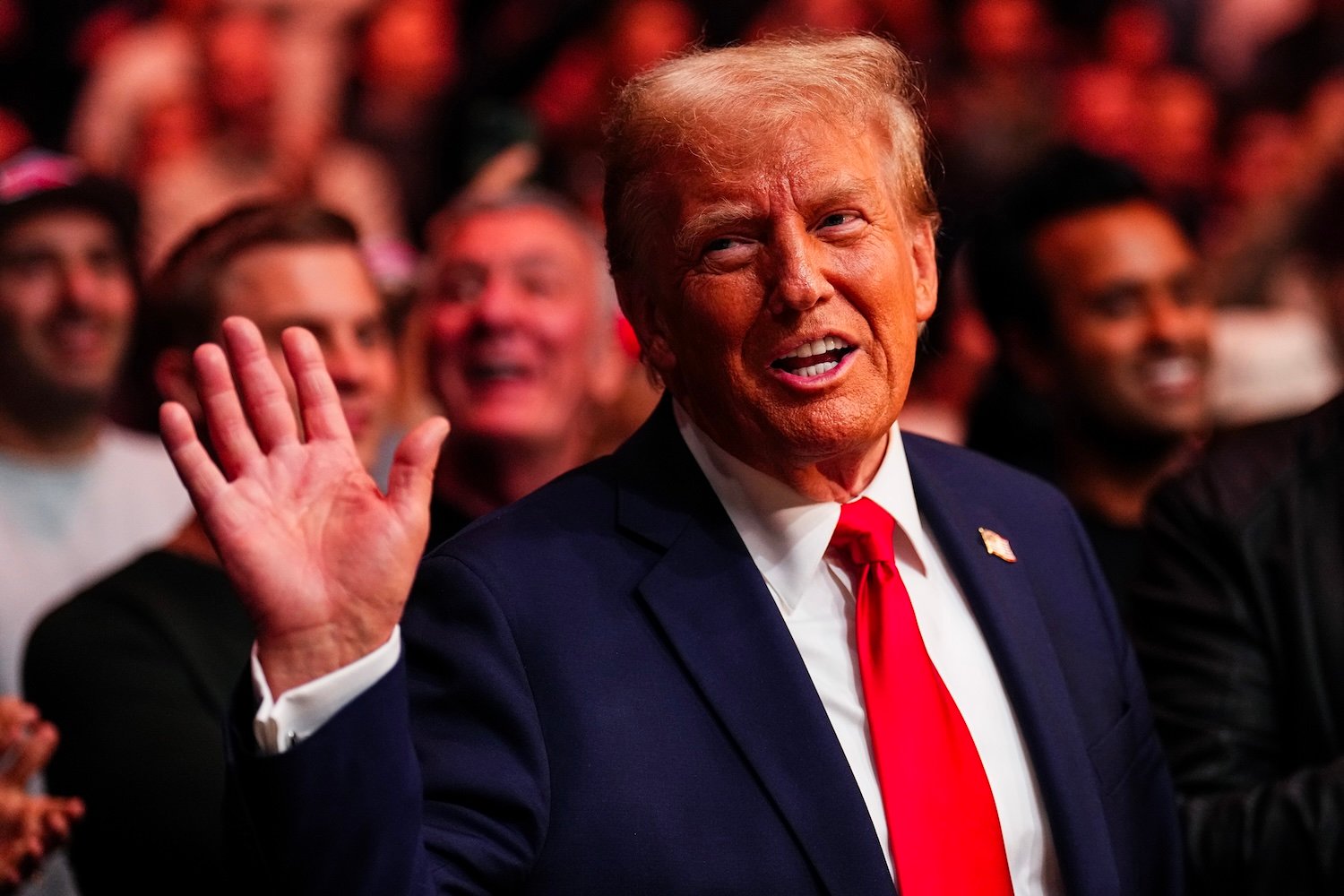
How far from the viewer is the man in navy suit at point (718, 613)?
59.6 inches

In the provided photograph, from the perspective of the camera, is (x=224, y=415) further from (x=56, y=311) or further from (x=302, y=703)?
(x=56, y=311)

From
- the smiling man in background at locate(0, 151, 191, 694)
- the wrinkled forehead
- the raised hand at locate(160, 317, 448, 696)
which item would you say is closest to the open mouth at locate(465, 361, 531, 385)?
the smiling man in background at locate(0, 151, 191, 694)

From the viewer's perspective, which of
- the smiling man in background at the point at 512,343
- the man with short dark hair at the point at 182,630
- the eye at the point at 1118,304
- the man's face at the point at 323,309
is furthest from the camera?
the eye at the point at 1118,304

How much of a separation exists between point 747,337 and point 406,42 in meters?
5.64

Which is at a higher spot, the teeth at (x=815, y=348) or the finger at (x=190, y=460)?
the teeth at (x=815, y=348)

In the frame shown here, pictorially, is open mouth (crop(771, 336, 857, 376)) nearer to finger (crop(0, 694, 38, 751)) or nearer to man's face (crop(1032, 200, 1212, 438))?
finger (crop(0, 694, 38, 751))

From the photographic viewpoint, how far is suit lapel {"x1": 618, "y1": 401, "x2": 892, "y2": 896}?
1.68m

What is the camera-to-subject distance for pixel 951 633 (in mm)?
1919

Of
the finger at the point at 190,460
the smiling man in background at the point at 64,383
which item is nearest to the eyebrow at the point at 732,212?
the finger at the point at 190,460

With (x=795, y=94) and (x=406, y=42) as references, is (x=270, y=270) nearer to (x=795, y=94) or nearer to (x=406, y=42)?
(x=795, y=94)

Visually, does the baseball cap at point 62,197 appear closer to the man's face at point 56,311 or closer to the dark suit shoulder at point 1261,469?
the man's face at point 56,311

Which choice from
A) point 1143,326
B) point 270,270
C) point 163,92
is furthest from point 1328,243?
point 163,92

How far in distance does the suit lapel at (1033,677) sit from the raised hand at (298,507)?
685 millimetres

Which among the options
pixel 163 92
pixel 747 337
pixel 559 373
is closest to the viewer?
pixel 747 337
